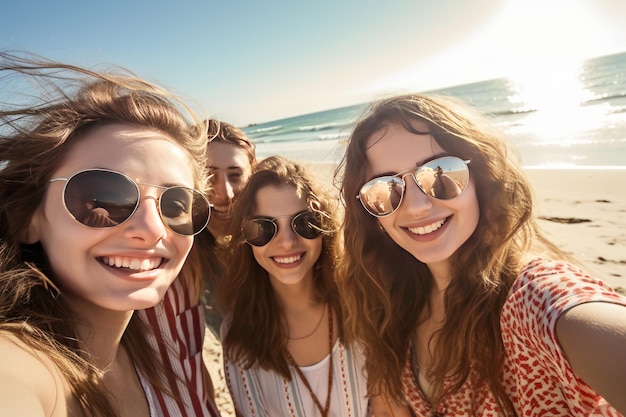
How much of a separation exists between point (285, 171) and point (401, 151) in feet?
3.33

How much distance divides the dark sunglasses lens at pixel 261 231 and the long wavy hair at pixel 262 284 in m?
0.13

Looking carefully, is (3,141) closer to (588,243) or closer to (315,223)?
(315,223)

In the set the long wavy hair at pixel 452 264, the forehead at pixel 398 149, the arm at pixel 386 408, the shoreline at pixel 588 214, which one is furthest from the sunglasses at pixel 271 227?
the arm at pixel 386 408

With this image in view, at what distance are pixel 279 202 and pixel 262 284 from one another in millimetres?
723

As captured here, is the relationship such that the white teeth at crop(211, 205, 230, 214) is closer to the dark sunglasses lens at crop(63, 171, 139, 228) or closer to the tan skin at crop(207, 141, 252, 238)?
the tan skin at crop(207, 141, 252, 238)

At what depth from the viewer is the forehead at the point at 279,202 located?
2496 millimetres

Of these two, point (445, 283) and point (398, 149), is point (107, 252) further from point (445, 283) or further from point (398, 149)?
point (445, 283)

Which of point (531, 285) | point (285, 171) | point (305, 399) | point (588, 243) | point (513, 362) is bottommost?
point (305, 399)

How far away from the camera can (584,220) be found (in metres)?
5.92

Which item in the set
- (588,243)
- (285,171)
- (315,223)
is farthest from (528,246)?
(588,243)

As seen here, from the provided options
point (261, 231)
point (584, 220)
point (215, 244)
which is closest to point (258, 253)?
point (261, 231)

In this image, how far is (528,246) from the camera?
1876 millimetres

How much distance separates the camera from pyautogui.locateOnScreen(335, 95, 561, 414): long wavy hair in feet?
5.79

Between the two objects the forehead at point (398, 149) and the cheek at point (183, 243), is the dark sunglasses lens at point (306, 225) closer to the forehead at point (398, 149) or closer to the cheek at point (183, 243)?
the forehead at point (398, 149)
